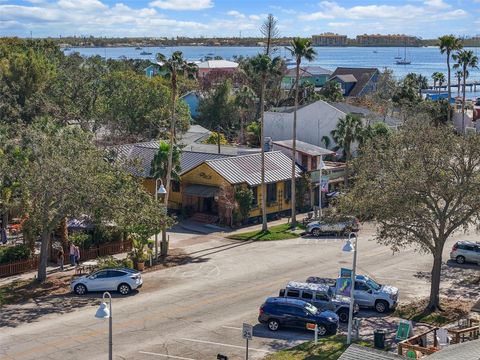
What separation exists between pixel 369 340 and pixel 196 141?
159ft

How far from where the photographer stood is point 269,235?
5034 centimetres

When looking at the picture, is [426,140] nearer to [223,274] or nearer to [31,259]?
[223,274]

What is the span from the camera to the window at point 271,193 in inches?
2189

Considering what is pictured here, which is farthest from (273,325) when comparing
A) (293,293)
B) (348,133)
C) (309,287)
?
(348,133)

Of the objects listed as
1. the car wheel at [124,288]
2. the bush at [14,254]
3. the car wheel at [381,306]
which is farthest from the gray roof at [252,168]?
the car wheel at [381,306]

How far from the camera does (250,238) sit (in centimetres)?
4972

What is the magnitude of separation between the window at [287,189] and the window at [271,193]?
1046 mm

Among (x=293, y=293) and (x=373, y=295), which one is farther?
(x=373, y=295)

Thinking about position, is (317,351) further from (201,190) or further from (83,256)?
(201,190)

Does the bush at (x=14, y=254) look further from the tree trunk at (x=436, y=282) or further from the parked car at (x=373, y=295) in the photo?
the tree trunk at (x=436, y=282)

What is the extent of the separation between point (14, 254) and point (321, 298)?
1767cm

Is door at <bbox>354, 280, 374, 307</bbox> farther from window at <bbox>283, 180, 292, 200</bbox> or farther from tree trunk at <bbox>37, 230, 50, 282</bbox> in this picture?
window at <bbox>283, 180, 292, 200</bbox>

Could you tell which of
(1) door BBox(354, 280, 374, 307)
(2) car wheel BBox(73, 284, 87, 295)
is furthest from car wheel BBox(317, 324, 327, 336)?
(2) car wheel BBox(73, 284, 87, 295)

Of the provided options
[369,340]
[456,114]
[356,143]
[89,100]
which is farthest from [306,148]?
[456,114]
